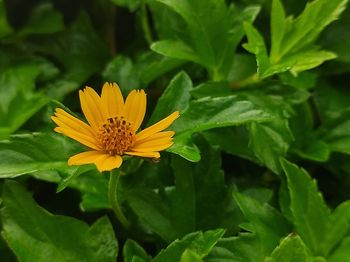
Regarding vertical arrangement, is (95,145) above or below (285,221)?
above

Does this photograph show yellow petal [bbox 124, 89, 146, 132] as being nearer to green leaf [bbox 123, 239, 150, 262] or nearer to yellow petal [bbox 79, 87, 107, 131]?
yellow petal [bbox 79, 87, 107, 131]

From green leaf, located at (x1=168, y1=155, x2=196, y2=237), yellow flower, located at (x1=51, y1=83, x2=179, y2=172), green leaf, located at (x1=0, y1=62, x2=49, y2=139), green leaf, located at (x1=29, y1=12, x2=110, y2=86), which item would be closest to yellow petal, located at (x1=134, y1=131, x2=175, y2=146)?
yellow flower, located at (x1=51, y1=83, x2=179, y2=172)

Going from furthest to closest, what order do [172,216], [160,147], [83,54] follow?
[83,54], [172,216], [160,147]

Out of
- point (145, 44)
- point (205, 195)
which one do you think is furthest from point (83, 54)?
point (205, 195)

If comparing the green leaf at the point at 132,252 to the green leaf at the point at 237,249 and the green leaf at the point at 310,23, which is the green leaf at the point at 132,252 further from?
the green leaf at the point at 310,23

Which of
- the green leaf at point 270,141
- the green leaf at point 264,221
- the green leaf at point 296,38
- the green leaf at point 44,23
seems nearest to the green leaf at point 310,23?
the green leaf at point 296,38

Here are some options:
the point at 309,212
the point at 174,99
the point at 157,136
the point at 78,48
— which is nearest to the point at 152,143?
the point at 157,136

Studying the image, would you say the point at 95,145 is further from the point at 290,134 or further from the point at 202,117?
the point at 290,134
